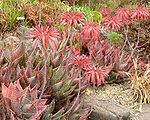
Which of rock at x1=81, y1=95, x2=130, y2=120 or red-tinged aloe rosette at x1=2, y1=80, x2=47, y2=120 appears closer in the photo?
red-tinged aloe rosette at x1=2, y1=80, x2=47, y2=120

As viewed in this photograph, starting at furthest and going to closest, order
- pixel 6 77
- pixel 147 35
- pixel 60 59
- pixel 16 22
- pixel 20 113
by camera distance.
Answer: pixel 16 22, pixel 147 35, pixel 60 59, pixel 6 77, pixel 20 113

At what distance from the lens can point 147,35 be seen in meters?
4.58

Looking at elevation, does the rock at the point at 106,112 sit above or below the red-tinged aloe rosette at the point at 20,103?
below

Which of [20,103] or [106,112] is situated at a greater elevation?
[20,103]

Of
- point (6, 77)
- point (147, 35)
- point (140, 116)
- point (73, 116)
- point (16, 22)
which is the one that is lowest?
point (140, 116)

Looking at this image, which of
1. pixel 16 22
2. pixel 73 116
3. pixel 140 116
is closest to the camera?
pixel 73 116

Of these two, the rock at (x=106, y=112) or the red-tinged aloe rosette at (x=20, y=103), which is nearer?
the red-tinged aloe rosette at (x=20, y=103)

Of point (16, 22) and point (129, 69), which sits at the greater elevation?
point (16, 22)

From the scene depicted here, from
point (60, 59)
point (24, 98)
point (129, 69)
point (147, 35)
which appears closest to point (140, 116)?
point (129, 69)

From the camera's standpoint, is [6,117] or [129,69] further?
[129,69]

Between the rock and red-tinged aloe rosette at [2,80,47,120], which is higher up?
red-tinged aloe rosette at [2,80,47,120]

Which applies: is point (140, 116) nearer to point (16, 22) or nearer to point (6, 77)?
point (6, 77)

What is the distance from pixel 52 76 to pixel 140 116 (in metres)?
1.51

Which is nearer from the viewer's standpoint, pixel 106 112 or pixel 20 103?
pixel 20 103
